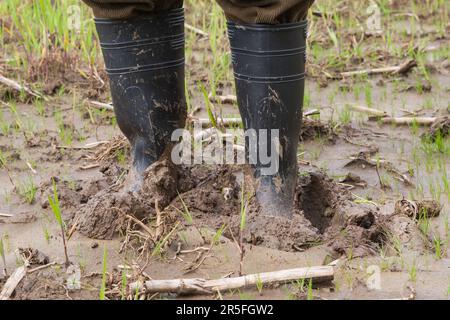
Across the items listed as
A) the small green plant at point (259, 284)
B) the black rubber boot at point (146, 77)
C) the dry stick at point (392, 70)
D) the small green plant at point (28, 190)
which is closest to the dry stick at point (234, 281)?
the small green plant at point (259, 284)

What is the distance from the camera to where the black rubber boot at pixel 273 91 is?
8.17ft

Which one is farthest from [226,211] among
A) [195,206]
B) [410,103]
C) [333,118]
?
[410,103]

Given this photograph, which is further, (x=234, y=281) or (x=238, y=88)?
(x=238, y=88)

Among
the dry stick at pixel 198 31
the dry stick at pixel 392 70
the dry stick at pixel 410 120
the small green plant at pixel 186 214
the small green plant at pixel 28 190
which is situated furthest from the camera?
the dry stick at pixel 198 31

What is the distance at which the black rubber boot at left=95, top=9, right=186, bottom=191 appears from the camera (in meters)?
2.73

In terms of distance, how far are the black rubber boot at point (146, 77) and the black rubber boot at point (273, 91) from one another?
280mm

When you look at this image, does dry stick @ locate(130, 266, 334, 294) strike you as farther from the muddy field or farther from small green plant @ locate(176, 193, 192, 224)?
small green plant @ locate(176, 193, 192, 224)

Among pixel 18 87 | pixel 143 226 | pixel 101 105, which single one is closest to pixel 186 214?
pixel 143 226

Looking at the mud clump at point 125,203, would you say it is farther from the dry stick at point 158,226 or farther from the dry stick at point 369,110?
the dry stick at point 369,110

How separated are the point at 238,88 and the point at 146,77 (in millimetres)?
329

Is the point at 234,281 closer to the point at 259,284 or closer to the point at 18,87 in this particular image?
the point at 259,284

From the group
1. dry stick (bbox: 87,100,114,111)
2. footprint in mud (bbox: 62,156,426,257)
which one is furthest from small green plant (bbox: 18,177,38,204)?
dry stick (bbox: 87,100,114,111)

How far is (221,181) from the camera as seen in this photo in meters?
2.91
